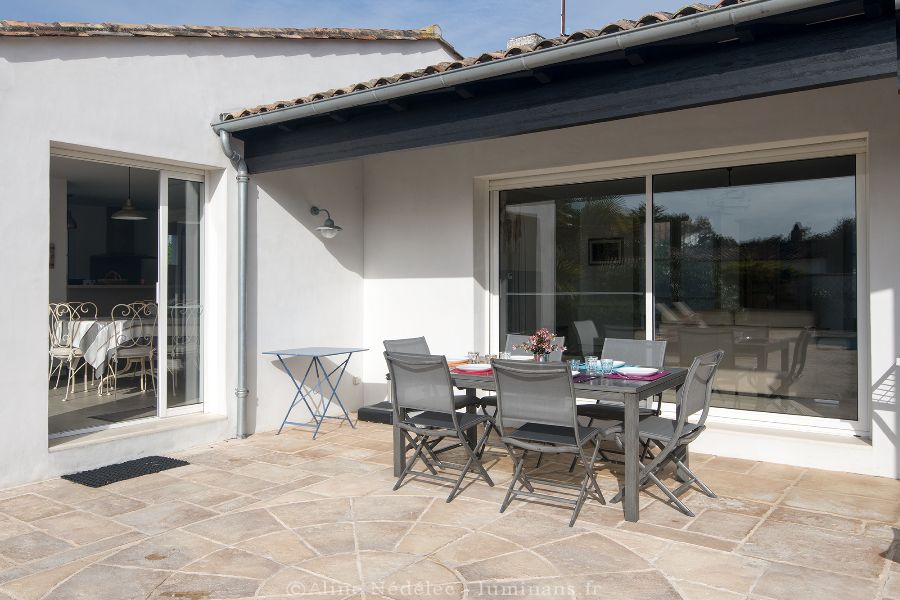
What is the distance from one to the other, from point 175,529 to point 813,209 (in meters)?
4.85

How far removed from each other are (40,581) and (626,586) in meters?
2.57

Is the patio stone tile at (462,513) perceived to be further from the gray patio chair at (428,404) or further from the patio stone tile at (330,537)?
the patio stone tile at (330,537)

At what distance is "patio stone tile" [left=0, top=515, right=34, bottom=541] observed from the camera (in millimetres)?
3561

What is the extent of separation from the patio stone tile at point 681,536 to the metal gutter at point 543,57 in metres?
2.57

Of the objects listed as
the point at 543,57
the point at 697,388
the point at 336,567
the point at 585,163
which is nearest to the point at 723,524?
the point at 697,388

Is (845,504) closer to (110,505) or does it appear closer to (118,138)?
(110,505)

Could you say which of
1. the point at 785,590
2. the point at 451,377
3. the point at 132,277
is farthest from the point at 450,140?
the point at 132,277

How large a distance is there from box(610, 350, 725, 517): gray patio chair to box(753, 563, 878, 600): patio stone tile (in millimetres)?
790

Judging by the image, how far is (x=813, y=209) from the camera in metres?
5.07

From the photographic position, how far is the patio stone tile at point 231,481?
4402mm

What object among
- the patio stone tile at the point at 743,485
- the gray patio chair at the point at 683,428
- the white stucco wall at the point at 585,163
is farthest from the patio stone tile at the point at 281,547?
the white stucco wall at the point at 585,163

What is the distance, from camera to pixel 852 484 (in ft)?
14.4

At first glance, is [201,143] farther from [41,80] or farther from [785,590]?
[785,590]

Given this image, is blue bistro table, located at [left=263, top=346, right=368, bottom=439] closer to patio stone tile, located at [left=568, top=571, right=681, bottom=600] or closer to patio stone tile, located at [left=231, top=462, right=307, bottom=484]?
patio stone tile, located at [left=231, top=462, right=307, bottom=484]
